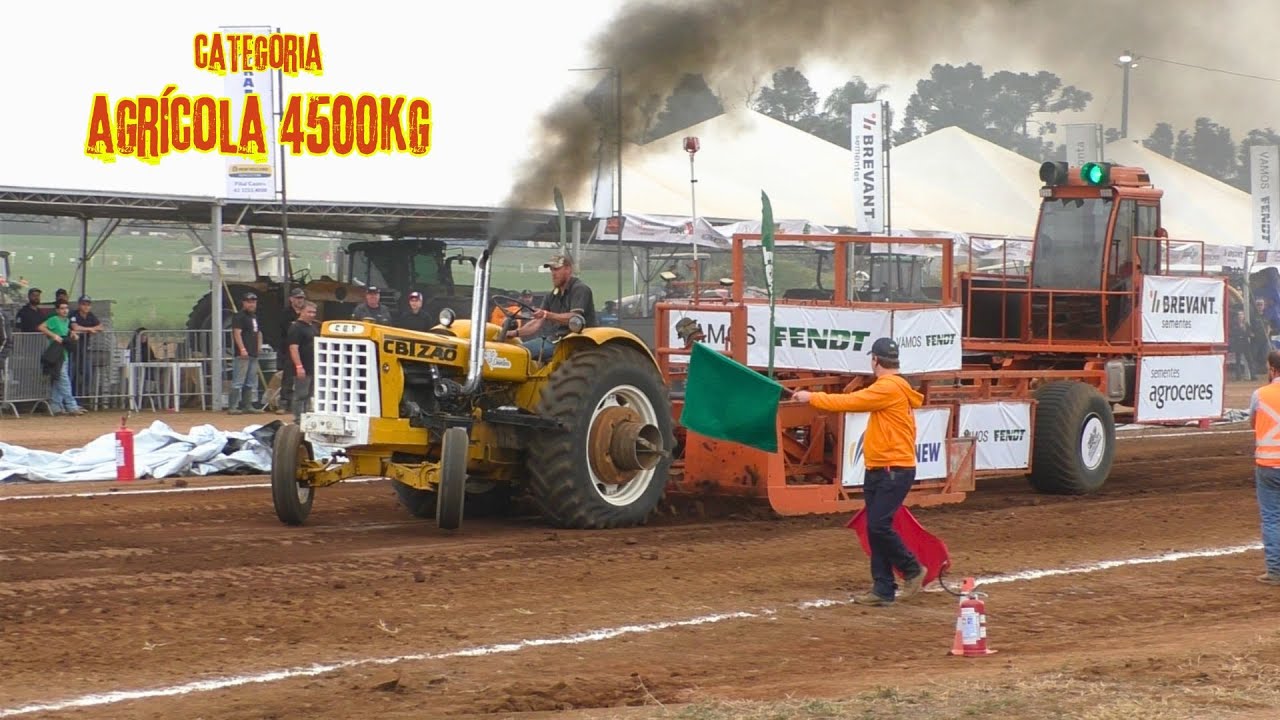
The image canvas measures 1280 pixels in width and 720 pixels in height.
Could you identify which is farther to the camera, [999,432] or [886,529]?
[999,432]

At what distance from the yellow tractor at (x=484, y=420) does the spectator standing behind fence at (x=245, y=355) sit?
10455 millimetres

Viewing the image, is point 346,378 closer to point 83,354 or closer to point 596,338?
point 596,338

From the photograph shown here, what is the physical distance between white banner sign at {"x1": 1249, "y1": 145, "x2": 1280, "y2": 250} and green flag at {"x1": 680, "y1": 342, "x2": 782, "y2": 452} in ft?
89.5

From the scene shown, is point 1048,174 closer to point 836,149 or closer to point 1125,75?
point 1125,75

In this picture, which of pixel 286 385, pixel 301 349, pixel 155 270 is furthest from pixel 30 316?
pixel 155 270

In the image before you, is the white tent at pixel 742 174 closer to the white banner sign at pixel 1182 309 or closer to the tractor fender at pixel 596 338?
the white banner sign at pixel 1182 309

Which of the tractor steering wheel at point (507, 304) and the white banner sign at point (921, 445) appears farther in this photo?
the white banner sign at point (921, 445)

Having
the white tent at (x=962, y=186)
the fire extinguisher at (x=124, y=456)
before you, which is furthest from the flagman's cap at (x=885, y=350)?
the white tent at (x=962, y=186)

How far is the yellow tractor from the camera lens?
1013 cm

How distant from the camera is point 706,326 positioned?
12727 mm

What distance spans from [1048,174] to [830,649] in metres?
9.32

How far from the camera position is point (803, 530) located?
11.2 m

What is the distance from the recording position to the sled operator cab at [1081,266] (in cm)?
1529

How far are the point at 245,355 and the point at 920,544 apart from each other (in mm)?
13990
